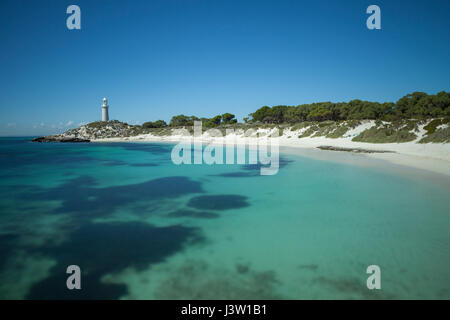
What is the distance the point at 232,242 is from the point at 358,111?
5540 centimetres

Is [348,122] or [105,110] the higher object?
[105,110]

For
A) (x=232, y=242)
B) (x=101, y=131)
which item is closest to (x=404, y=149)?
(x=232, y=242)

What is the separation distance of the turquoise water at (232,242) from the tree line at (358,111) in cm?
2852

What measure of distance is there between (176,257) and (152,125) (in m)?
88.6

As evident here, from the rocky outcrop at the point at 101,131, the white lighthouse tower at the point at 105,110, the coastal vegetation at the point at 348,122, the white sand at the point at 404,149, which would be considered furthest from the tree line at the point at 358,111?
the white lighthouse tower at the point at 105,110

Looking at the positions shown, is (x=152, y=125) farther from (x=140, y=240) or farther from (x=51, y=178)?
(x=140, y=240)

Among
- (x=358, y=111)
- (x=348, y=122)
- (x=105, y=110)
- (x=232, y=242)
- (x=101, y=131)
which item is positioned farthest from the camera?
(x=105, y=110)

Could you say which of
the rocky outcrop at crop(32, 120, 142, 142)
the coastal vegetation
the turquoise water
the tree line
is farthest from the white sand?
the rocky outcrop at crop(32, 120, 142, 142)

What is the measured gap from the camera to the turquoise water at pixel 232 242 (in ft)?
10.5

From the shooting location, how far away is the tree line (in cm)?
3978

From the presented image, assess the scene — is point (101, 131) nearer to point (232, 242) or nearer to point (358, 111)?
point (358, 111)

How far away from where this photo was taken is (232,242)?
4.62m

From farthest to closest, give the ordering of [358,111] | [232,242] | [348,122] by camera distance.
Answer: [358,111]
[348,122]
[232,242]
